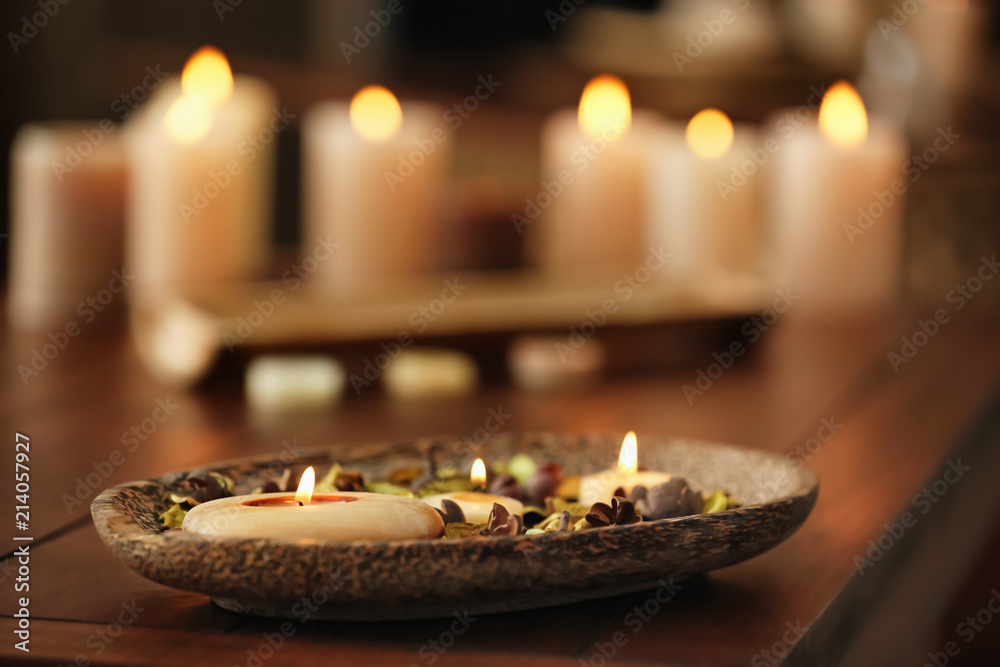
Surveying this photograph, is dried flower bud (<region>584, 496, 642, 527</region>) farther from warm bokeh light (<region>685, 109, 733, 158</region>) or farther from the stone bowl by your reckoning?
warm bokeh light (<region>685, 109, 733, 158</region>)

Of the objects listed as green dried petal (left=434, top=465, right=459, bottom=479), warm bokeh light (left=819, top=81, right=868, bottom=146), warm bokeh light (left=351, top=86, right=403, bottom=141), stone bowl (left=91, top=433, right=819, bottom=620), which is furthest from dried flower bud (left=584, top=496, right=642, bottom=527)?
warm bokeh light (left=819, top=81, right=868, bottom=146)

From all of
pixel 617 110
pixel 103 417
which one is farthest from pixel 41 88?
pixel 103 417

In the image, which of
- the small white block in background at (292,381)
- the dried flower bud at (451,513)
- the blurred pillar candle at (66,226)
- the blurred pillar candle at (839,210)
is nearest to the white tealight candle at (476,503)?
the dried flower bud at (451,513)

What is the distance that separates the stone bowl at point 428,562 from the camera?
0.36m

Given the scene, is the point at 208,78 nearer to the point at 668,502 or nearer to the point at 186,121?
the point at 186,121

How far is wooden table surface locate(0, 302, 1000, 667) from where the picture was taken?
384 millimetres

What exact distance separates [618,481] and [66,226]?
0.99 meters

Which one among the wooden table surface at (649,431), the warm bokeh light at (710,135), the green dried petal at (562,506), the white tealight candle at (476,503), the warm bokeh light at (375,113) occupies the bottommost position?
the wooden table surface at (649,431)

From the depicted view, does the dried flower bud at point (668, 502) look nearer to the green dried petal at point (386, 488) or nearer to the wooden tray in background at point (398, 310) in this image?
the green dried petal at point (386, 488)

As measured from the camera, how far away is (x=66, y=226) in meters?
1.29

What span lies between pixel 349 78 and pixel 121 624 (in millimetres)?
2480

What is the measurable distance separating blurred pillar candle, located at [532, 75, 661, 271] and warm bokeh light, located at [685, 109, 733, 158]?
7 cm

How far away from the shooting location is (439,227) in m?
1.62

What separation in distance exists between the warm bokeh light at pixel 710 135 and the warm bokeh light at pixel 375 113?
0.39 metres
